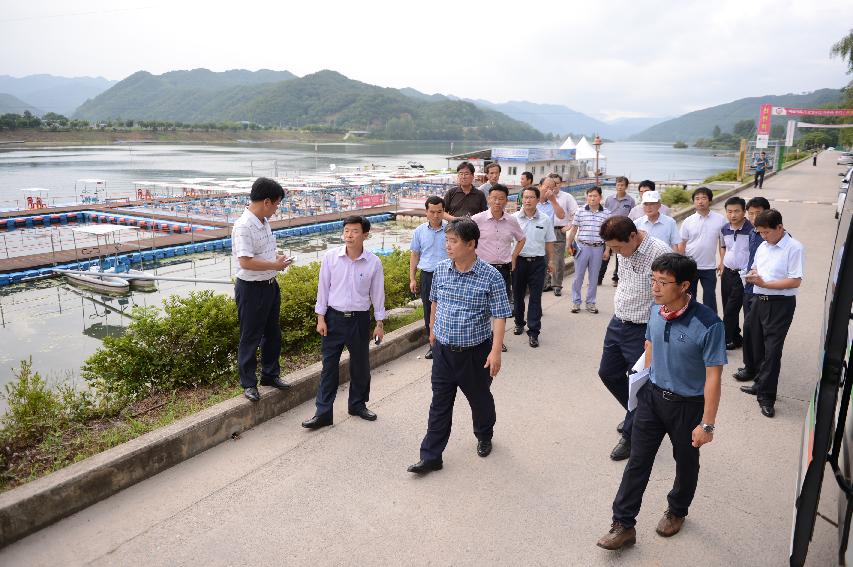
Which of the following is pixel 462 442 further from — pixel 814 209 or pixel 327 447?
pixel 814 209

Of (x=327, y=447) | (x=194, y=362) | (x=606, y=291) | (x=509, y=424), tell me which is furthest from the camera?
(x=606, y=291)

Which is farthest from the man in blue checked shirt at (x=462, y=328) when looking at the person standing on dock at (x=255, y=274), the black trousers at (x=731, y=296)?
the black trousers at (x=731, y=296)

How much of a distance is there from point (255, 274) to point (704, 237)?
4.91 metres

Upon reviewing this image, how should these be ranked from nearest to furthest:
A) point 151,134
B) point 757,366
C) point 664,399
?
point 664,399 < point 757,366 < point 151,134

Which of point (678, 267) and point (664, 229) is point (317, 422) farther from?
point (664, 229)

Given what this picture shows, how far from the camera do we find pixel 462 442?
4.29 metres

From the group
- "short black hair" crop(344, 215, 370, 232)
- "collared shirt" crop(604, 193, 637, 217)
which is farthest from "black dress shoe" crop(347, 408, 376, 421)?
"collared shirt" crop(604, 193, 637, 217)

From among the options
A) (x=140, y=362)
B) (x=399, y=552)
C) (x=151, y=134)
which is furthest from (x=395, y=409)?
(x=151, y=134)

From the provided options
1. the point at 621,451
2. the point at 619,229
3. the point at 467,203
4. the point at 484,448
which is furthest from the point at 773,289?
the point at 467,203

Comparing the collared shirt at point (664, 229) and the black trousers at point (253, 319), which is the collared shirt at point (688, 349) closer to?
the black trousers at point (253, 319)

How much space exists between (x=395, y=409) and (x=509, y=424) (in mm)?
992

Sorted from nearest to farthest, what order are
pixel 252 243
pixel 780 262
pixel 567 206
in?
1. pixel 252 243
2. pixel 780 262
3. pixel 567 206

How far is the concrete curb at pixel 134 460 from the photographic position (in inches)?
122

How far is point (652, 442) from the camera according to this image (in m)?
3.01
